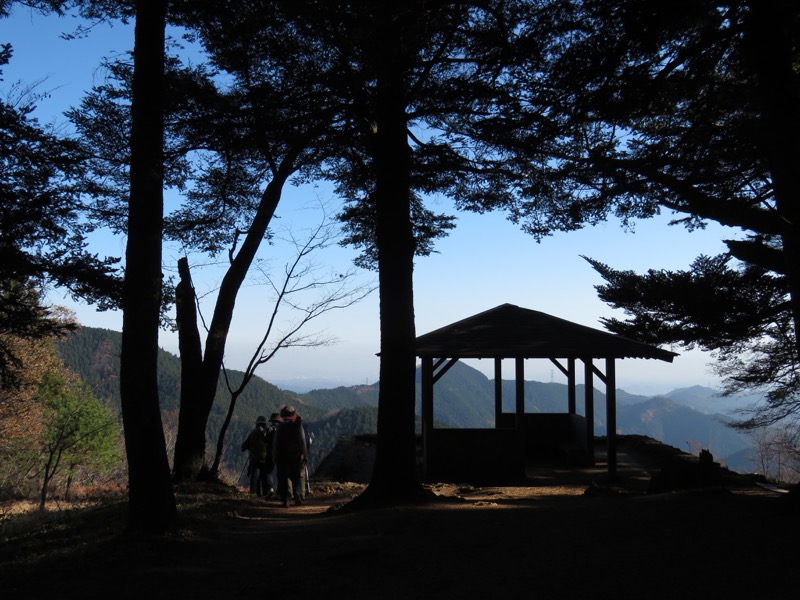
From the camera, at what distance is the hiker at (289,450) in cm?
1062

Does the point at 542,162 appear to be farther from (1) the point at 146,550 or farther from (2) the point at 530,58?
(1) the point at 146,550

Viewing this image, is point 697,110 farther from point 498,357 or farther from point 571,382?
point 571,382

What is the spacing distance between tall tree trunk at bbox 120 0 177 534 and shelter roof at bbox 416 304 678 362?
6.61 meters

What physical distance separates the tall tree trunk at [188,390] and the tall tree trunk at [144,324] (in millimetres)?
4953

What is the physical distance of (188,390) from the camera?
40.4ft

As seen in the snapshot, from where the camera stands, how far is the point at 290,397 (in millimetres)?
152125

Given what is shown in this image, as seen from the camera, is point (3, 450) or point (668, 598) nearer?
point (668, 598)

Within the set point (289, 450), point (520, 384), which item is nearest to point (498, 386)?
point (520, 384)

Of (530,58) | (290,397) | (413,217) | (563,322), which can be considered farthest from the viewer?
(290,397)

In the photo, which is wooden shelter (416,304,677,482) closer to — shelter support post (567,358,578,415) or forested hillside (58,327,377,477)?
shelter support post (567,358,578,415)

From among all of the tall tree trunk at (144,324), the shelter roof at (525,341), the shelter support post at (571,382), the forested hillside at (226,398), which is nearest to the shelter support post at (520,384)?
the shelter roof at (525,341)

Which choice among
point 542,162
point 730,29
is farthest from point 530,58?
point 542,162

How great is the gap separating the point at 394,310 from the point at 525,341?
16.4 feet

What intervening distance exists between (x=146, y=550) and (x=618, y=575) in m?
4.30
